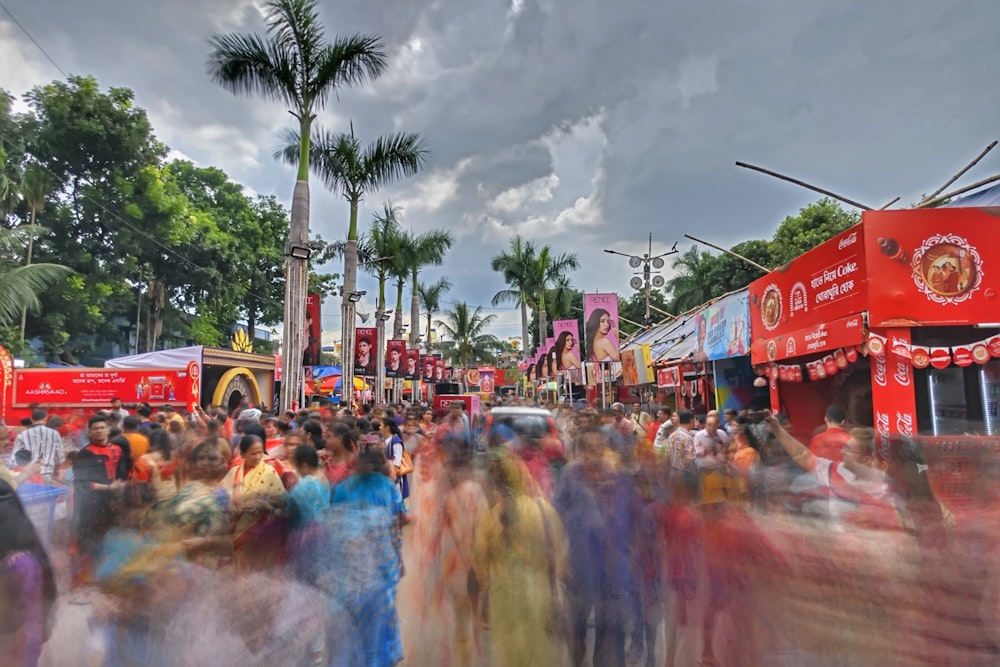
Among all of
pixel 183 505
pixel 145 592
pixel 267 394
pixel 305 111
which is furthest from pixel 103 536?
pixel 267 394

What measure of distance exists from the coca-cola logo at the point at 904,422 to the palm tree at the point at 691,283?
26.9m

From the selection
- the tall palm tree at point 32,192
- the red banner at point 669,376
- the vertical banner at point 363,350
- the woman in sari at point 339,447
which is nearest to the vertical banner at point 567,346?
the red banner at point 669,376

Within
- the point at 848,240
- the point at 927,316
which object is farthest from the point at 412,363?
the point at 927,316

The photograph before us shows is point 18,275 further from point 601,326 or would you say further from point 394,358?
point 601,326

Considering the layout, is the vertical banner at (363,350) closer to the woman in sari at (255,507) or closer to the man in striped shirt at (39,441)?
the man in striped shirt at (39,441)

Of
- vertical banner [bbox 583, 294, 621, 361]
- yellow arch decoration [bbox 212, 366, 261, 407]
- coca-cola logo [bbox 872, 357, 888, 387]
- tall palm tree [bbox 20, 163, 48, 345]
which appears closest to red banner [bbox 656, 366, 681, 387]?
vertical banner [bbox 583, 294, 621, 361]

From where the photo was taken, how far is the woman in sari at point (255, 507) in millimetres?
3293

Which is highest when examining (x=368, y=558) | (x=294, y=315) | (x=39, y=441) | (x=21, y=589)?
(x=294, y=315)

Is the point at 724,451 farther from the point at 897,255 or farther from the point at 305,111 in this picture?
→ the point at 305,111

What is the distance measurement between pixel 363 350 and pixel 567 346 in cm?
740

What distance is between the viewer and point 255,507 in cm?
365

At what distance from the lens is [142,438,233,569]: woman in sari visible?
3057 millimetres

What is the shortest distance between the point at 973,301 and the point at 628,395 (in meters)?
21.2

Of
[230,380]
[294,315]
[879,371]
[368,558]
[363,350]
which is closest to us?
[368,558]
